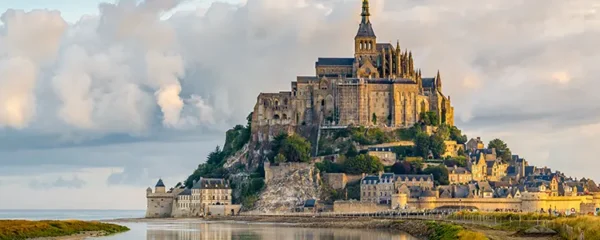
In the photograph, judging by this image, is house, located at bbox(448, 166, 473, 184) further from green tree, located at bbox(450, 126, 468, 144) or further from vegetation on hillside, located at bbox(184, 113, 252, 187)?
vegetation on hillside, located at bbox(184, 113, 252, 187)

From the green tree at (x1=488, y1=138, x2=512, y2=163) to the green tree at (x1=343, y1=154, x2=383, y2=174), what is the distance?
20029 millimetres

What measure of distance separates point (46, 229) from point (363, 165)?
4817 centimetres

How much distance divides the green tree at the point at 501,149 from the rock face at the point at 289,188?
Result: 24972mm

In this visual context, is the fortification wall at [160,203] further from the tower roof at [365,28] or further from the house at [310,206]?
the tower roof at [365,28]

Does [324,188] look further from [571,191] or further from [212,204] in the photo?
[571,191]

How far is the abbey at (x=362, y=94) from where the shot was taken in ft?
412

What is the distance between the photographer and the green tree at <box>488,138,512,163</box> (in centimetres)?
12962

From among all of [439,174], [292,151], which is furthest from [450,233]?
[292,151]

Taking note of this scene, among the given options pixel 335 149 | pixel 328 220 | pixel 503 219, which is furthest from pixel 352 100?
pixel 503 219

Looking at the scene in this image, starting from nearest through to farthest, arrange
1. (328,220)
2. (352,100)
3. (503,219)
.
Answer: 1. (503,219)
2. (328,220)
3. (352,100)

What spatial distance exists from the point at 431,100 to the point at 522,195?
75.9 ft

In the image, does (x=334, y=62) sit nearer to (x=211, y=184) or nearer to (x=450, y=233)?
(x=211, y=184)

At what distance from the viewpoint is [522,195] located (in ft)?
362

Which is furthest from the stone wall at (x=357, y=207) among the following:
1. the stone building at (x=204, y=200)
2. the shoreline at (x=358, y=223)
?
the stone building at (x=204, y=200)
